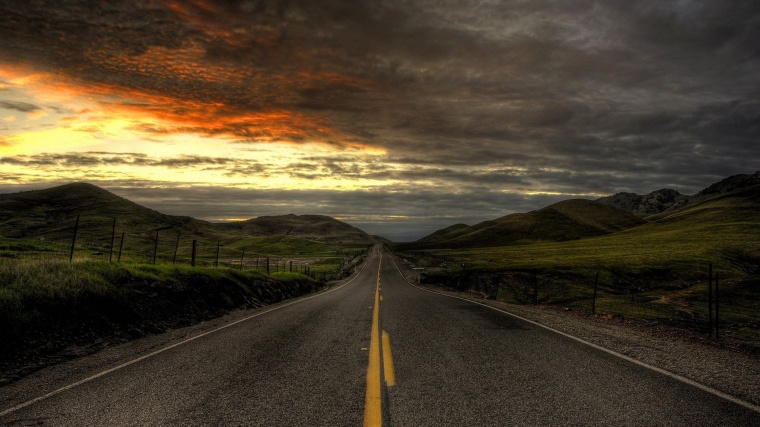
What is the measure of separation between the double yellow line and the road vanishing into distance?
0.9 inches

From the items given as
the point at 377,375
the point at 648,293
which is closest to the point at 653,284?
the point at 648,293

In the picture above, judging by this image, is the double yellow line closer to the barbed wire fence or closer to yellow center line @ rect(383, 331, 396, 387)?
yellow center line @ rect(383, 331, 396, 387)

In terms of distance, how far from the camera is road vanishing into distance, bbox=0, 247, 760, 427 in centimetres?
466

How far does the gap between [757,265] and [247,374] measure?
244 feet

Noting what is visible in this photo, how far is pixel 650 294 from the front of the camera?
35969 mm

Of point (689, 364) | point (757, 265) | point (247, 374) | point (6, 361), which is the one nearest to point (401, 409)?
point (247, 374)

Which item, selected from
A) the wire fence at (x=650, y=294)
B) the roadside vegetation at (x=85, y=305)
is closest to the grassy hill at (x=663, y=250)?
the wire fence at (x=650, y=294)

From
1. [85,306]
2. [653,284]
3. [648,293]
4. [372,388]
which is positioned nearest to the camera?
[372,388]

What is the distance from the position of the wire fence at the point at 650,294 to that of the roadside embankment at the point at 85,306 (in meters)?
17.6

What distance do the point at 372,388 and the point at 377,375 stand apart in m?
0.65

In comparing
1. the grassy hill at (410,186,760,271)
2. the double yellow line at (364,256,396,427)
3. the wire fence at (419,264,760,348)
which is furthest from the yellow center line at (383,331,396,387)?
the grassy hill at (410,186,760,271)

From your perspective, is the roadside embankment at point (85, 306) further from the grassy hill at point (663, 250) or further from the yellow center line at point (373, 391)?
the grassy hill at point (663, 250)

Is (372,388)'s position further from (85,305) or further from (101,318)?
(85,305)

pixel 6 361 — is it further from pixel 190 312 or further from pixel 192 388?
pixel 190 312
